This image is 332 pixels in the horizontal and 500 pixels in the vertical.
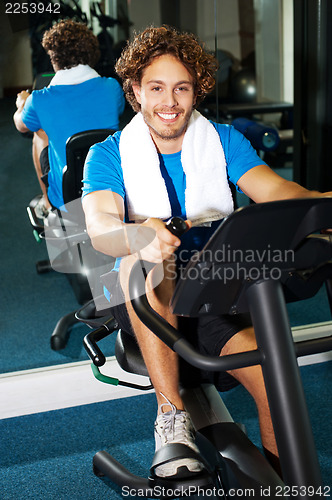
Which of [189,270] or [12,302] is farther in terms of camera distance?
[12,302]

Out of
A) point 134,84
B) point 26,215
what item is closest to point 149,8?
point 134,84

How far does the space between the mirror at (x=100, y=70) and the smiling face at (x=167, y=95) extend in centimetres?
60

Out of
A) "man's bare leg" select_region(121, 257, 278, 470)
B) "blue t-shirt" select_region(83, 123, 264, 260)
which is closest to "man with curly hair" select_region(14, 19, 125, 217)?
"blue t-shirt" select_region(83, 123, 264, 260)

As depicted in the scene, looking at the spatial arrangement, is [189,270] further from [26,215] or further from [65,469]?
[26,215]

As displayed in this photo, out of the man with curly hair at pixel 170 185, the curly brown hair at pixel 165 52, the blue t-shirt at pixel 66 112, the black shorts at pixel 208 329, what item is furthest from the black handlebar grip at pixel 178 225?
the blue t-shirt at pixel 66 112

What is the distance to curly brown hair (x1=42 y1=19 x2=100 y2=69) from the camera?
230 cm

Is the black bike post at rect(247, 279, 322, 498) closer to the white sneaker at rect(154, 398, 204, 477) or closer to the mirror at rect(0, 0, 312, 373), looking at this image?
the white sneaker at rect(154, 398, 204, 477)

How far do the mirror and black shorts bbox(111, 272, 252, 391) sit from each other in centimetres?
94

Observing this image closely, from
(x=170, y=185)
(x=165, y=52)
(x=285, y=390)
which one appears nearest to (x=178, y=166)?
(x=170, y=185)

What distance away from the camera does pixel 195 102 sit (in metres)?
1.97

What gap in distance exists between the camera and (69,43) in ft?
7.57

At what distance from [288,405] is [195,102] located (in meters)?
1.13

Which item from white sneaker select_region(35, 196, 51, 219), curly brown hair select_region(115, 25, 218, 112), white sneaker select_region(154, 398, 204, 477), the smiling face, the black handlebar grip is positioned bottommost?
white sneaker select_region(154, 398, 204, 477)

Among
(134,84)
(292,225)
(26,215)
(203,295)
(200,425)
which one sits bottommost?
(200,425)
